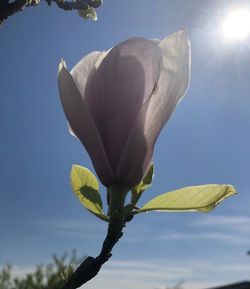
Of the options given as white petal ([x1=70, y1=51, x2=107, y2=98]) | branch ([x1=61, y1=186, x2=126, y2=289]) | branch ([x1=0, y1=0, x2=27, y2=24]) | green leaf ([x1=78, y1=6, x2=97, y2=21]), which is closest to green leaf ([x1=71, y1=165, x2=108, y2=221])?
branch ([x1=61, y1=186, x2=126, y2=289])

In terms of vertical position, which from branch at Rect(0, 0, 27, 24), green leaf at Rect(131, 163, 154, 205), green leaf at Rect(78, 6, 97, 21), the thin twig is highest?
green leaf at Rect(78, 6, 97, 21)

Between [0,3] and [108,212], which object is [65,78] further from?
[0,3]

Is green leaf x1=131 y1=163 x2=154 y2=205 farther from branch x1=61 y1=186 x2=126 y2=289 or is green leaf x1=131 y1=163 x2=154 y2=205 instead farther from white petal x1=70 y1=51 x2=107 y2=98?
white petal x1=70 y1=51 x2=107 y2=98

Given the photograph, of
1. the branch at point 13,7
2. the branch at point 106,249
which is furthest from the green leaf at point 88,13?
the branch at point 106,249

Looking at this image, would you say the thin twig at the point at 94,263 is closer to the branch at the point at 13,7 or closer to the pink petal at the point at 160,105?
the pink petal at the point at 160,105

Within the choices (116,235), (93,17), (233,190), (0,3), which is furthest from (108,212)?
(93,17)

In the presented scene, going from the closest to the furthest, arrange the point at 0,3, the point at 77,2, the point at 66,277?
the point at 66,277 → the point at 0,3 → the point at 77,2

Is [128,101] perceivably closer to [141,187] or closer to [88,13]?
[141,187]
